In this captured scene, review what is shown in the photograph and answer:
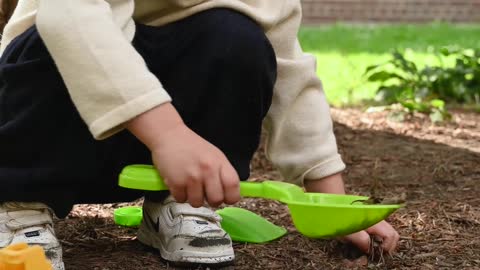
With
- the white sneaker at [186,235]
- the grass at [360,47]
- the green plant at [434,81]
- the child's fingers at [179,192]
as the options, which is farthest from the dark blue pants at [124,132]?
the grass at [360,47]

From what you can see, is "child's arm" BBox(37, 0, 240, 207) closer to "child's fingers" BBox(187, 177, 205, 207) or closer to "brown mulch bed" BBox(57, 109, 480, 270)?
"child's fingers" BBox(187, 177, 205, 207)

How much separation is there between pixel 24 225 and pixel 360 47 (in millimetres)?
5548

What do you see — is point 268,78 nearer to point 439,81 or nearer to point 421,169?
point 421,169

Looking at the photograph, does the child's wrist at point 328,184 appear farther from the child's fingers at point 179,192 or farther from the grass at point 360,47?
the grass at point 360,47

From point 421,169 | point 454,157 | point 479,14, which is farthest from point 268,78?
point 479,14

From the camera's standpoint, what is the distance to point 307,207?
149 cm

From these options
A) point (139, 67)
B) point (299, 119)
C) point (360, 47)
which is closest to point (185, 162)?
point (139, 67)

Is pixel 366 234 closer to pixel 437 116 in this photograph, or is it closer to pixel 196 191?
pixel 196 191

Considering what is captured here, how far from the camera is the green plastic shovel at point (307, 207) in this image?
1.46 meters

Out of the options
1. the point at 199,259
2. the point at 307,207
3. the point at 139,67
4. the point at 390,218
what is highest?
the point at 139,67

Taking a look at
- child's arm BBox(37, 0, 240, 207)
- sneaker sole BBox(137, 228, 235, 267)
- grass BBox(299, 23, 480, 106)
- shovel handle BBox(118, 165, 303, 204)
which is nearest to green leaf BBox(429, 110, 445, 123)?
grass BBox(299, 23, 480, 106)

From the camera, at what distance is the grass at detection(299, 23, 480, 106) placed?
4.44 meters

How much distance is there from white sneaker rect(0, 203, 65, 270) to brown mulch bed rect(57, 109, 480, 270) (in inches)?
3.4

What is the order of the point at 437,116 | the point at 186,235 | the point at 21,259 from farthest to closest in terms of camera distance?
the point at 437,116, the point at 186,235, the point at 21,259
